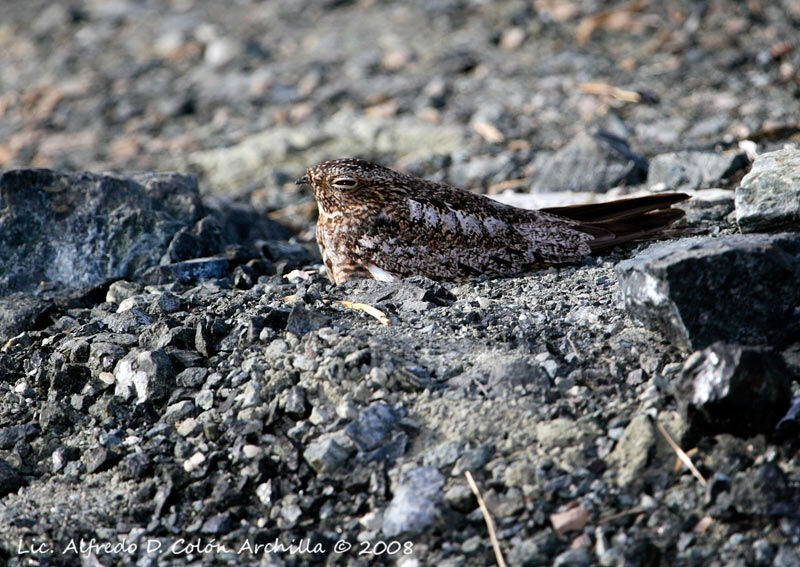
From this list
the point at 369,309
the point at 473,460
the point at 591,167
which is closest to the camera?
the point at 473,460

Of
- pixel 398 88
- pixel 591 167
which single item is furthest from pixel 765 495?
pixel 398 88

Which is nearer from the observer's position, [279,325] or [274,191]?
[279,325]

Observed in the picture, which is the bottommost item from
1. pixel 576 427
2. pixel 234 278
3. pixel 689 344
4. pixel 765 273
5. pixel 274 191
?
pixel 274 191

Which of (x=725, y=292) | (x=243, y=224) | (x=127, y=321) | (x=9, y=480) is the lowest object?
(x=243, y=224)

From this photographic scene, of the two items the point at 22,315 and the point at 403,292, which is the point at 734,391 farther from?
the point at 22,315

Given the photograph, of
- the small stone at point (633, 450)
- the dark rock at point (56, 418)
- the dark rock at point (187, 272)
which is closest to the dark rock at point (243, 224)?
the dark rock at point (187, 272)

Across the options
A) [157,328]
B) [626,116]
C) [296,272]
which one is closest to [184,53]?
[626,116]

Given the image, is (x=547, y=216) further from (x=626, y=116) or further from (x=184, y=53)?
(x=184, y=53)
